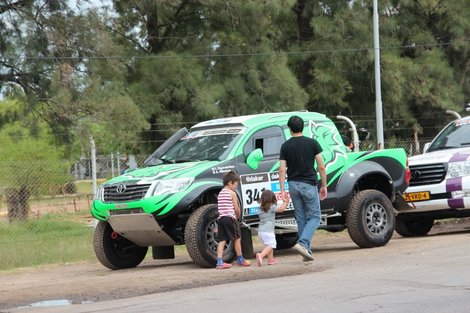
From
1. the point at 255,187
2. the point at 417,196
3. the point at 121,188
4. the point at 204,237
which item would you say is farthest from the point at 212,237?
the point at 417,196

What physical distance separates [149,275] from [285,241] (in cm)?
371

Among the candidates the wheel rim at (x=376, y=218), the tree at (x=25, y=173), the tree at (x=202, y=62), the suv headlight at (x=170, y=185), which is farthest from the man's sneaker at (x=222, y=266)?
the tree at (x=202, y=62)

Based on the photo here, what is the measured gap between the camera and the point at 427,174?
50.3ft

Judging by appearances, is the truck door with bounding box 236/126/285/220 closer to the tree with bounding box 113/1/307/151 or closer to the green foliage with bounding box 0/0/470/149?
the green foliage with bounding box 0/0/470/149

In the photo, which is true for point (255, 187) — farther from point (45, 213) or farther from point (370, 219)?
point (45, 213)

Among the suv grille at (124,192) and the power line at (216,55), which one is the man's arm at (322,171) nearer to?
the suv grille at (124,192)

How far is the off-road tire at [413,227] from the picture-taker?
16.4 m

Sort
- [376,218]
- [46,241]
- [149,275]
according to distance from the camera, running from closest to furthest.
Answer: [149,275], [376,218], [46,241]

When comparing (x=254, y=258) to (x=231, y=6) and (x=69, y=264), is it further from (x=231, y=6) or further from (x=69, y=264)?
(x=231, y=6)

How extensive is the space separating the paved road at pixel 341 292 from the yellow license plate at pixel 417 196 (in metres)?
3.19

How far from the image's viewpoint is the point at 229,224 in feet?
39.3

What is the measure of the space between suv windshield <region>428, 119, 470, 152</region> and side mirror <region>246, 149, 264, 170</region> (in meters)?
4.71

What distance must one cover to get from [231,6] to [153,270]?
748 inches

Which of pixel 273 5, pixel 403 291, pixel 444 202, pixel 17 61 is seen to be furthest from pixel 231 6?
pixel 403 291
